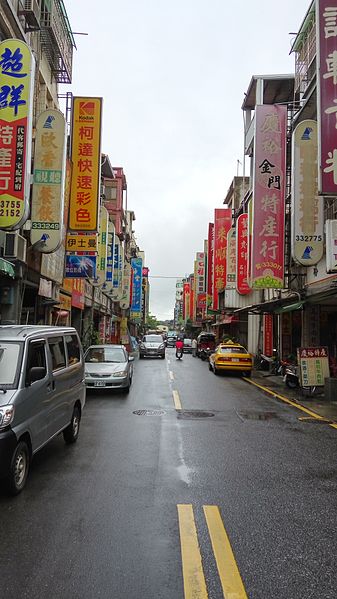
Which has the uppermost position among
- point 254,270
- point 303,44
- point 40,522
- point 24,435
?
point 303,44

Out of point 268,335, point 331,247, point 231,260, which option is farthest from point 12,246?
point 231,260

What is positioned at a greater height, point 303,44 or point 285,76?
point 285,76

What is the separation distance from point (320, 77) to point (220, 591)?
11.2 m

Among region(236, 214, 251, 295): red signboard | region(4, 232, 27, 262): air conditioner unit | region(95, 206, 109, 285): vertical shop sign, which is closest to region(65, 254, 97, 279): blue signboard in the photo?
region(95, 206, 109, 285): vertical shop sign

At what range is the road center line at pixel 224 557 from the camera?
10.6 ft

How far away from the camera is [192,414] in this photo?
34.7 ft

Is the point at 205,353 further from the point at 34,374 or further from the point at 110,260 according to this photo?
the point at 34,374

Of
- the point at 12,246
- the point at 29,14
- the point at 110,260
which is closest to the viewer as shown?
the point at 12,246

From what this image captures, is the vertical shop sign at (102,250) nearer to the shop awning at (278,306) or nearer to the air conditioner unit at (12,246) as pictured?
the shop awning at (278,306)

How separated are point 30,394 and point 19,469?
2.66 ft

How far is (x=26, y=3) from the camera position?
1631 centimetres

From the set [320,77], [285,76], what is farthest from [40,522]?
[285,76]

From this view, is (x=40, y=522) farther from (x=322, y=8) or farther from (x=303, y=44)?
(x=303, y=44)

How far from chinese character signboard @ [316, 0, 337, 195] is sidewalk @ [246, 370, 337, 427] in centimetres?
519
